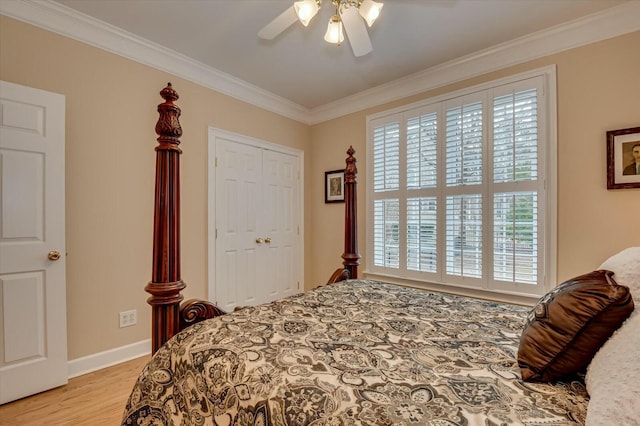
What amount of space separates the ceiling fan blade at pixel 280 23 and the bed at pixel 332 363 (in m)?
0.83

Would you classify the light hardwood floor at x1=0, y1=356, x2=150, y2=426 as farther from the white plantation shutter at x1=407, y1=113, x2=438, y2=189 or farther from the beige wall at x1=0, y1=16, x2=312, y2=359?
the white plantation shutter at x1=407, y1=113, x2=438, y2=189

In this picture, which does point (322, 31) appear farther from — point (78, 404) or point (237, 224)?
point (78, 404)

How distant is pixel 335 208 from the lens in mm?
3896

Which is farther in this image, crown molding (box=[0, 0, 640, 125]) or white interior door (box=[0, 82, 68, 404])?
crown molding (box=[0, 0, 640, 125])

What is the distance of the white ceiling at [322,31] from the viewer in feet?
6.89

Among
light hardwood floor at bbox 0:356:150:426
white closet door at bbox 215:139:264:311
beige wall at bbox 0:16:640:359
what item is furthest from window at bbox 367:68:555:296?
light hardwood floor at bbox 0:356:150:426

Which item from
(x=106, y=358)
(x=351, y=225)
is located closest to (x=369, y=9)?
(x=351, y=225)

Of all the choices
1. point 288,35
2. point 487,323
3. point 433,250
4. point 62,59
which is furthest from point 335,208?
point 62,59

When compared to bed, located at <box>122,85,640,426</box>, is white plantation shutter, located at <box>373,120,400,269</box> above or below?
above

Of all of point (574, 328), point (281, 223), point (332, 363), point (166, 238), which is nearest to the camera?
point (574, 328)

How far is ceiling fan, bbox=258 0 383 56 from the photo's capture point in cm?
154

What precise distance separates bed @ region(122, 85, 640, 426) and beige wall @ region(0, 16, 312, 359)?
1482mm

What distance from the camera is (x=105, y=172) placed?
7.89ft

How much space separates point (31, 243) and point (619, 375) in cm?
288
